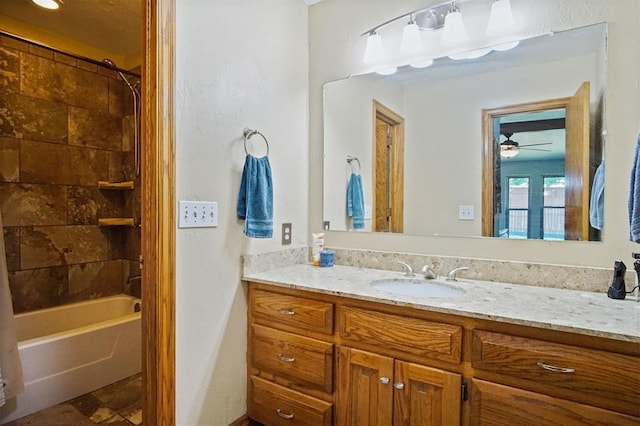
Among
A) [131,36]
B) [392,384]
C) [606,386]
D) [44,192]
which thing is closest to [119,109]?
[131,36]

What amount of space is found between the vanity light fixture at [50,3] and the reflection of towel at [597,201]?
3.07 m

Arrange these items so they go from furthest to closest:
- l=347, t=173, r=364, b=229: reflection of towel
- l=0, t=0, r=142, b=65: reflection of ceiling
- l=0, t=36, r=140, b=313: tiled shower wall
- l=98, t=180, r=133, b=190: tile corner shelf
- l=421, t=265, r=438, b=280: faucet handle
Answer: l=98, t=180, r=133, b=190: tile corner shelf < l=0, t=36, r=140, b=313: tiled shower wall < l=0, t=0, r=142, b=65: reflection of ceiling < l=347, t=173, r=364, b=229: reflection of towel < l=421, t=265, r=438, b=280: faucet handle

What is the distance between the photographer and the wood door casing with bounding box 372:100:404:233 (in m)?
1.91

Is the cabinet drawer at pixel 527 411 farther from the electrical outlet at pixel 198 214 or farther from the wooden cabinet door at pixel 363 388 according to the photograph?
the electrical outlet at pixel 198 214

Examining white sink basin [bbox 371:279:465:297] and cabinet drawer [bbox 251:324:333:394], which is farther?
white sink basin [bbox 371:279:465:297]

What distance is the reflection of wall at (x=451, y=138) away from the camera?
160 centimetres

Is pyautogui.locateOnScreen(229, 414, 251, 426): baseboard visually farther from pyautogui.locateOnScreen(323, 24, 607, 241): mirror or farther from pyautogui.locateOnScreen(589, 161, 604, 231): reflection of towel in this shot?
pyautogui.locateOnScreen(589, 161, 604, 231): reflection of towel

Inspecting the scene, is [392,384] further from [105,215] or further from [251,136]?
[105,215]

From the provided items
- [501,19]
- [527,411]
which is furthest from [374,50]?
[527,411]

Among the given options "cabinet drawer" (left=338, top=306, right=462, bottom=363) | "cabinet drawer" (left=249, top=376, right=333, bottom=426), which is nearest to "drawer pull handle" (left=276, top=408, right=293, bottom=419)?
"cabinet drawer" (left=249, top=376, right=333, bottom=426)

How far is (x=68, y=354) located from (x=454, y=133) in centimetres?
250

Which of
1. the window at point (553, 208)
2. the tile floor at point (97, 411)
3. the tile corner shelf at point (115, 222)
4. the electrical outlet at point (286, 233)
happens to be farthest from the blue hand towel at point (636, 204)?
the tile corner shelf at point (115, 222)

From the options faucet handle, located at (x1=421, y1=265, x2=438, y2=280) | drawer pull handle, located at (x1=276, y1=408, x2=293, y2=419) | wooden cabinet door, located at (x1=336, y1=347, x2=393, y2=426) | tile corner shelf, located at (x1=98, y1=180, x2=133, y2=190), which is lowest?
drawer pull handle, located at (x1=276, y1=408, x2=293, y2=419)

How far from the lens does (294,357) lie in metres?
1.55
